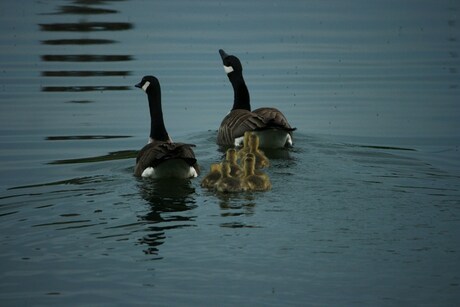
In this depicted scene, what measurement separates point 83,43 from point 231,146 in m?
12.6

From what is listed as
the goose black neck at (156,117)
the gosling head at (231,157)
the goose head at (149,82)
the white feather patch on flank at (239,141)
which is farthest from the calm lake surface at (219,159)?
the goose head at (149,82)

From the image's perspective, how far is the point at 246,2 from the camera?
3941 centimetres

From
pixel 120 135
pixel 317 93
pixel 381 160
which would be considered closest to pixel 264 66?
pixel 317 93

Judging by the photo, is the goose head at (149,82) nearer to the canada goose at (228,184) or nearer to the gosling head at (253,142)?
the gosling head at (253,142)

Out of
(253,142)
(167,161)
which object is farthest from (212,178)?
(253,142)

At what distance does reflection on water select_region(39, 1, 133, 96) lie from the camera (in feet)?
78.2

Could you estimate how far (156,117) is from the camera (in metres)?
16.7

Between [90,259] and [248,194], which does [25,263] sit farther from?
[248,194]

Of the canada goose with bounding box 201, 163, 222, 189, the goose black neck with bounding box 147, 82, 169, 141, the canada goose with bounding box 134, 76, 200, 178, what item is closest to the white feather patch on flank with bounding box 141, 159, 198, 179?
the canada goose with bounding box 134, 76, 200, 178

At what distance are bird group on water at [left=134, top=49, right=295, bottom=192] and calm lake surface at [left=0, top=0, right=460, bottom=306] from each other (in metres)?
0.30

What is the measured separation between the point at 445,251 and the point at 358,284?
149cm

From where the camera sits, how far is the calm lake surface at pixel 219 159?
10023 mm

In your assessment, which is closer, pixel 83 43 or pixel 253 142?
pixel 253 142

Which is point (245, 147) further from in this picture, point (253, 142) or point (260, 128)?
point (260, 128)
